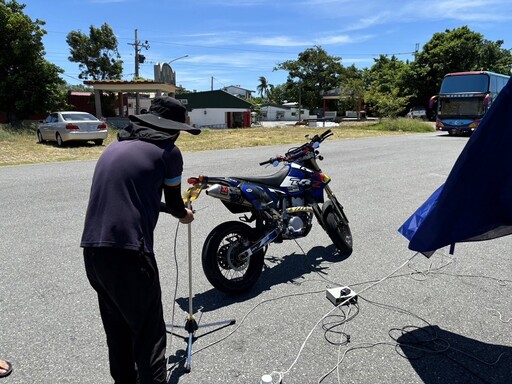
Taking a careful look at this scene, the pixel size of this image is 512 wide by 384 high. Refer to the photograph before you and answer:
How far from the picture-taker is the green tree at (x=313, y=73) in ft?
215

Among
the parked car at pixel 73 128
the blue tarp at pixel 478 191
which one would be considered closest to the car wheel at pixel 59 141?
the parked car at pixel 73 128

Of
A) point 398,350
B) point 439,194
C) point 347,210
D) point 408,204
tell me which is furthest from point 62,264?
point 408,204

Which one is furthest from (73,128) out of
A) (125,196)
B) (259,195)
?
(125,196)

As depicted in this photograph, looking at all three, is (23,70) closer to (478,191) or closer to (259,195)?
(259,195)

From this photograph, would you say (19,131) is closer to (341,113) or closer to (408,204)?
(408,204)

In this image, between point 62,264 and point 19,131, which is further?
point 19,131

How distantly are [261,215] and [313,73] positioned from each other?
66.2m

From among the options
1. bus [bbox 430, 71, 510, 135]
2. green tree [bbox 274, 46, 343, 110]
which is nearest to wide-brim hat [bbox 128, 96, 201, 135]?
bus [bbox 430, 71, 510, 135]

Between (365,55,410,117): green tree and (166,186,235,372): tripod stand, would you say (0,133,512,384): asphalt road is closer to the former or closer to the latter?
(166,186,235,372): tripod stand

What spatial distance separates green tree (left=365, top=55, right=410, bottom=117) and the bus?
12998 millimetres

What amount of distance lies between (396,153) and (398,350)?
45.7 feet

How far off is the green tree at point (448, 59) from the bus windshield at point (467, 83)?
95.1ft

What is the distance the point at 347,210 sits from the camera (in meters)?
7.30

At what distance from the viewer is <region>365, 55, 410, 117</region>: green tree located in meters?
39.6
